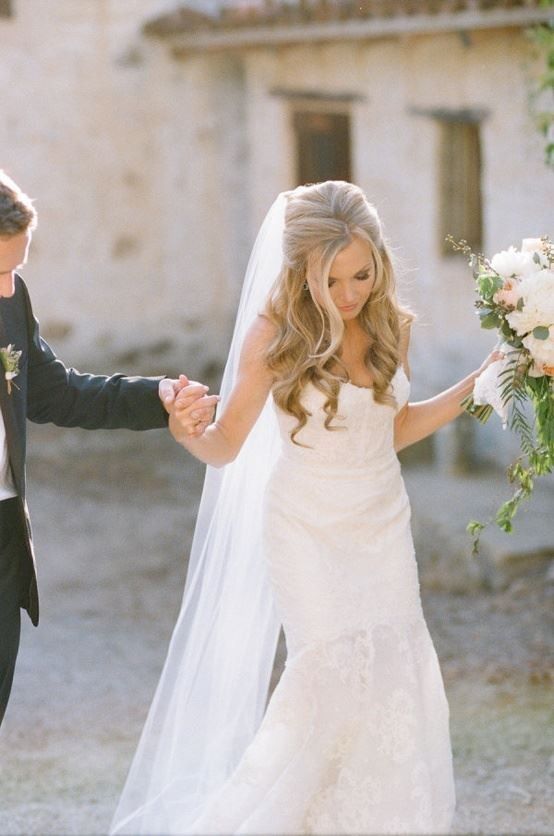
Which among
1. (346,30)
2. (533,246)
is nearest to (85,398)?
(533,246)

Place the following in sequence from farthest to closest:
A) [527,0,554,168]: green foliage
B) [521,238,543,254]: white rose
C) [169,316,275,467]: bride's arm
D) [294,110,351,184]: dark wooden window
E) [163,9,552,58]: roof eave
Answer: [294,110,351,184]: dark wooden window, [163,9,552,58]: roof eave, [527,0,554,168]: green foliage, [521,238,543,254]: white rose, [169,316,275,467]: bride's arm

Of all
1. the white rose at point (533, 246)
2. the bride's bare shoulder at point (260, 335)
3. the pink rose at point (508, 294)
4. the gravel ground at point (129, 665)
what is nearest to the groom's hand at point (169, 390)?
the bride's bare shoulder at point (260, 335)

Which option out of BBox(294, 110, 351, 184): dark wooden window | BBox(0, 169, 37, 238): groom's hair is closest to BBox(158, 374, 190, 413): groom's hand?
BBox(0, 169, 37, 238): groom's hair

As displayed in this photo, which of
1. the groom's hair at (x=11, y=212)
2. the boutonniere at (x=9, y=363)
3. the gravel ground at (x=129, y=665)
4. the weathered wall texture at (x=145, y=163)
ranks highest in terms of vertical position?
the groom's hair at (x=11, y=212)

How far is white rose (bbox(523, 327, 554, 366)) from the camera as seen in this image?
3.58 metres

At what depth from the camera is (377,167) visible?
10.4 metres

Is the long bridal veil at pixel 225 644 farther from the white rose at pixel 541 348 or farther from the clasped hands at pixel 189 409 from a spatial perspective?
the white rose at pixel 541 348

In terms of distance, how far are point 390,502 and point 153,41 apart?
30.1 ft

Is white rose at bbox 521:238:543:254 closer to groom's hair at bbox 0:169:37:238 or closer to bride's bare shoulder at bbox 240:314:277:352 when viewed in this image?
bride's bare shoulder at bbox 240:314:277:352

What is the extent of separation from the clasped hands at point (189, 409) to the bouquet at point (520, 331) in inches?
29.2

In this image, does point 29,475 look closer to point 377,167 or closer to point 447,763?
point 377,167

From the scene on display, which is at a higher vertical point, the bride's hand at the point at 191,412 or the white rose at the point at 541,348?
the white rose at the point at 541,348

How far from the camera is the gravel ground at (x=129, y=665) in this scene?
16.0 ft

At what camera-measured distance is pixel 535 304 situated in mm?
3580
